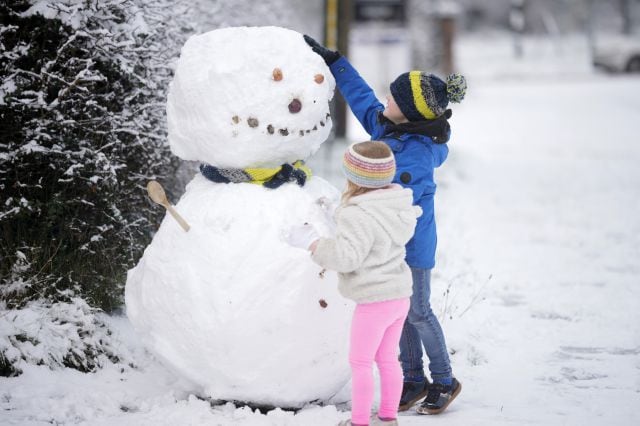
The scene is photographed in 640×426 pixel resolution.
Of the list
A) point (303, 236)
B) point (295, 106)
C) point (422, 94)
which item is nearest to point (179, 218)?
point (303, 236)

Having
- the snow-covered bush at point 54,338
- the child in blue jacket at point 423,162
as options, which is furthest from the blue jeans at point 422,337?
the snow-covered bush at point 54,338

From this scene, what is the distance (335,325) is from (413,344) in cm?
58

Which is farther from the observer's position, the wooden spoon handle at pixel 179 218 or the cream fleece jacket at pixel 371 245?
the wooden spoon handle at pixel 179 218

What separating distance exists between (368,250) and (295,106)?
0.88m

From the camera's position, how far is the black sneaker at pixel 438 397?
3.79 meters

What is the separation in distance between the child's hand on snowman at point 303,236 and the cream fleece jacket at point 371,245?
7 cm

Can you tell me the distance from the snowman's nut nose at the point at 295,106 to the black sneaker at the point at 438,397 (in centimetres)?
160

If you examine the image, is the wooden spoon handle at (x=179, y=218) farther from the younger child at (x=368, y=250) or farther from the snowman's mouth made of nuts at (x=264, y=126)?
the younger child at (x=368, y=250)

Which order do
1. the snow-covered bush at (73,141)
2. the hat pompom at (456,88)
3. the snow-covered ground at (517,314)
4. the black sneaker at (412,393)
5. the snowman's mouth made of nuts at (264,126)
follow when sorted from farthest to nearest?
the snow-covered bush at (73,141), the black sneaker at (412,393), the hat pompom at (456,88), the snow-covered ground at (517,314), the snowman's mouth made of nuts at (264,126)

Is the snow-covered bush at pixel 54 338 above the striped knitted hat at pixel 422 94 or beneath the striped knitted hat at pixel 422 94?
beneath

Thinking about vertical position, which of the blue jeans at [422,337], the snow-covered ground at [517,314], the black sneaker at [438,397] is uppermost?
the blue jeans at [422,337]

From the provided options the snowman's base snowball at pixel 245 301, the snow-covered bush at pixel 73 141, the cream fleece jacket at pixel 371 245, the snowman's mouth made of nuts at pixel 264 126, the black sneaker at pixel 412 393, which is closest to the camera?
the cream fleece jacket at pixel 371 245

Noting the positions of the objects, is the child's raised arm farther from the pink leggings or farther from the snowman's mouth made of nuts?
the pink leggings

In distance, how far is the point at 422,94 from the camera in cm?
371
